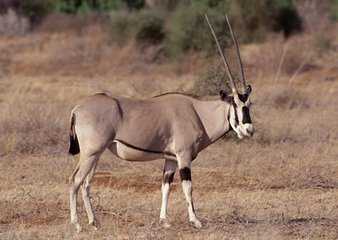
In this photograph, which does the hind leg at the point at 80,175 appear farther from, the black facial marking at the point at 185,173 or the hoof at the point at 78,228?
the black facial marking at the point at 185,173

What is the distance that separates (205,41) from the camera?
2964 cm

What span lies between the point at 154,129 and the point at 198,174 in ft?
11.3

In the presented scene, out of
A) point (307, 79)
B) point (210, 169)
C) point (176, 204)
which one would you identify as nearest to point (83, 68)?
point (307, 79)

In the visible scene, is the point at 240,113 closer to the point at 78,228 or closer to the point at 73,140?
the point at 73,140

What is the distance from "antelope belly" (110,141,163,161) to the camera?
9.62 meters

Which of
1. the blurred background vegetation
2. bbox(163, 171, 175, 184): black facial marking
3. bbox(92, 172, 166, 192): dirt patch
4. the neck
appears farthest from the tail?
the blurred background vegetation

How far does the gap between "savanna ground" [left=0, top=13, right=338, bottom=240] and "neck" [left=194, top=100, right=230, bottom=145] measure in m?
0.87

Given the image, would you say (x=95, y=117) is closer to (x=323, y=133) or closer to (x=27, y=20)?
(x=323, y=133)

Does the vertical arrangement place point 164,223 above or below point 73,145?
below

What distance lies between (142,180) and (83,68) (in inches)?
721

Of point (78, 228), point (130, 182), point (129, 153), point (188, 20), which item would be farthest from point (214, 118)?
point (188, 20)

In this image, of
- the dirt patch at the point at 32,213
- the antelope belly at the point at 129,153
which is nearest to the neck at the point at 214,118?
the antelope belly at the point at 129,153

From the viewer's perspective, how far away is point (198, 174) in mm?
13078

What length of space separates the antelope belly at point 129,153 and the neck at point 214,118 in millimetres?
667
